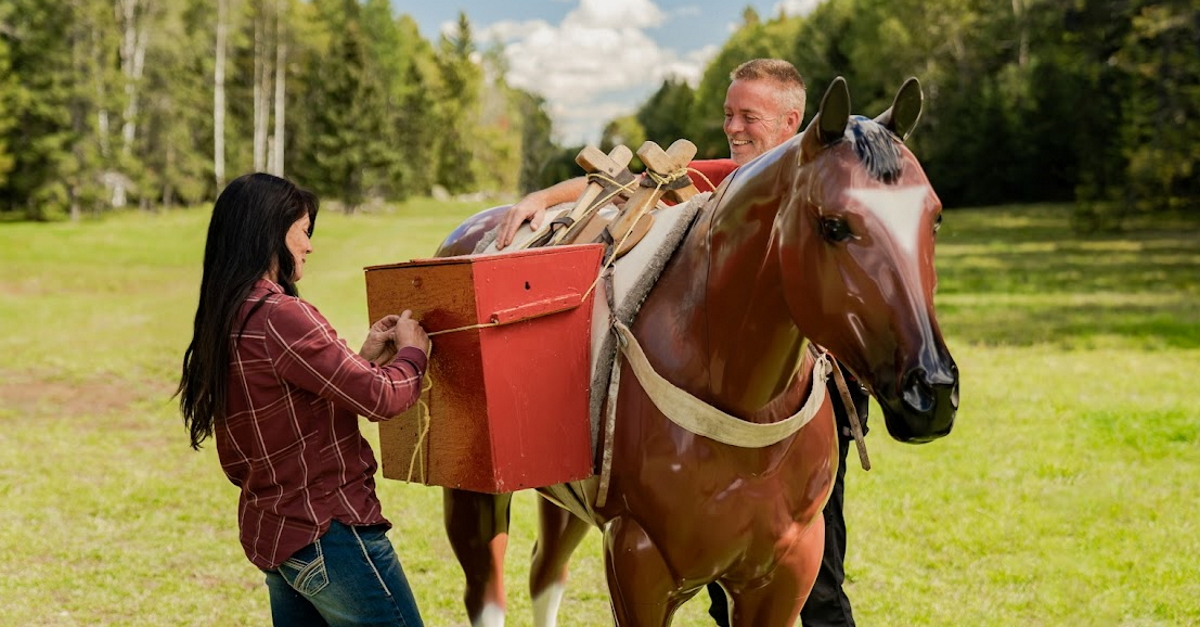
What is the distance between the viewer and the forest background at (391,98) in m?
27.0

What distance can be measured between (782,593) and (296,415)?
1.33 m

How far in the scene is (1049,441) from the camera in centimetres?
788

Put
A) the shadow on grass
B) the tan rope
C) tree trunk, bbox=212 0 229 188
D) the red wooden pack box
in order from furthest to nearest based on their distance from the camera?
tree trunk, bbox=212 0 229 188, the shadow on grass, the tan rope, the red wooden pack box

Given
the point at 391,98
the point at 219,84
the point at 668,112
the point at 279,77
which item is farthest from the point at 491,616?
the point at 668,112

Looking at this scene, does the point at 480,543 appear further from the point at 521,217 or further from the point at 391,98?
the point at 391,98

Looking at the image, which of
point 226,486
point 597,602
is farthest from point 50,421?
point 597,602

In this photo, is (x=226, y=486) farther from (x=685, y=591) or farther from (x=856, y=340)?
(x=856, y=340)

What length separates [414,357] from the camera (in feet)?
7.47

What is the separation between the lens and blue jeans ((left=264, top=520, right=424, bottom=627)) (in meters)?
2.30

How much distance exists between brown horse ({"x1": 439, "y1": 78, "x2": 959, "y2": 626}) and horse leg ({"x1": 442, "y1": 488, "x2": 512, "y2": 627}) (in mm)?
1047

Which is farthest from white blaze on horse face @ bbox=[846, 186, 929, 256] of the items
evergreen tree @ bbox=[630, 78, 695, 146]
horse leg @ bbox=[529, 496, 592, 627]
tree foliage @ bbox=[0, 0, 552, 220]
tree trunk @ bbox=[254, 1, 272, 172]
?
evergreen tree @ bbox=[630, 78, 695, 146]

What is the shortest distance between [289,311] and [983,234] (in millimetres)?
31419

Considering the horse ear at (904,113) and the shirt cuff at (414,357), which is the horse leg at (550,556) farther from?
the horse ear at (904,113)

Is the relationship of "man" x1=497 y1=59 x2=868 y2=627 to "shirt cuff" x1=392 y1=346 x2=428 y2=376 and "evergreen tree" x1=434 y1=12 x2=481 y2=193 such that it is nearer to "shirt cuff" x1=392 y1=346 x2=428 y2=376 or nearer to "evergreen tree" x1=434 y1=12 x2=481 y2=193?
"shirt cuff" x1=392 y1=346 x2=428 y2=376
